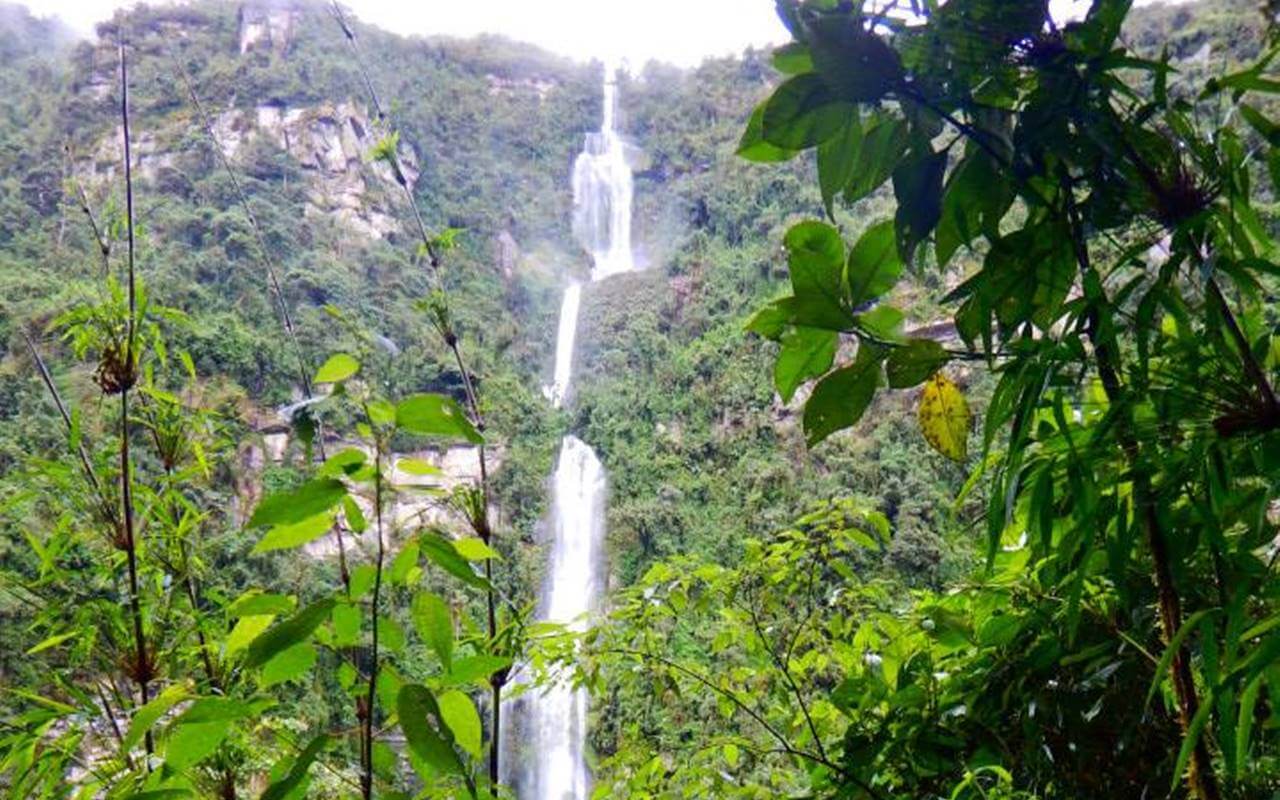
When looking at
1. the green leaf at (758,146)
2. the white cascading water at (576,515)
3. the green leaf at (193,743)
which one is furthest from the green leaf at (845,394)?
the white cascading water at (576,515)

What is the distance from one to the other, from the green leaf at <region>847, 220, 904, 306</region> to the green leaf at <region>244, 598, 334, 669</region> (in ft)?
0.94

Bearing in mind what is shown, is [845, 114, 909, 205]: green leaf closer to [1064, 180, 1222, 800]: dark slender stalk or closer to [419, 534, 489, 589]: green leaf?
[1064, 180, 1222, 800]: dark slender stalk

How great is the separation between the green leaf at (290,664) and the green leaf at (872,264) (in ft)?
1.03

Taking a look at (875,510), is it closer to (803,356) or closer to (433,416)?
(803,356)

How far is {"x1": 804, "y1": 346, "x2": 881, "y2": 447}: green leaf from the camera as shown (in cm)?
39

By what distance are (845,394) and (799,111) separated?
143mm

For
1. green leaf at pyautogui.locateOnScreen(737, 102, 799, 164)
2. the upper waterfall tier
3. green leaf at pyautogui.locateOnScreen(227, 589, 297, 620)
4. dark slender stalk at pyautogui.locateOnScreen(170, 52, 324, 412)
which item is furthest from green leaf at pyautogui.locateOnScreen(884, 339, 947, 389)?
the upper waterfall tier

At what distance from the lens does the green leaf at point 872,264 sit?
15.3 inches

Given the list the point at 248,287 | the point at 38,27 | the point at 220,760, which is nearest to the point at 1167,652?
the point at 220,760

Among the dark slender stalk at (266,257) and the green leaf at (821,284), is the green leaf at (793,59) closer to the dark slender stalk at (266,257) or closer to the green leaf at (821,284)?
the green leaf at (821,284)

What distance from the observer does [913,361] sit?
398 mm

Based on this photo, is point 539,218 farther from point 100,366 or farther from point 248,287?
point 100,366

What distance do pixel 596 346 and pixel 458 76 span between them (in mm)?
14693

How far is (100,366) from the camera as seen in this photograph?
0.81 meters
